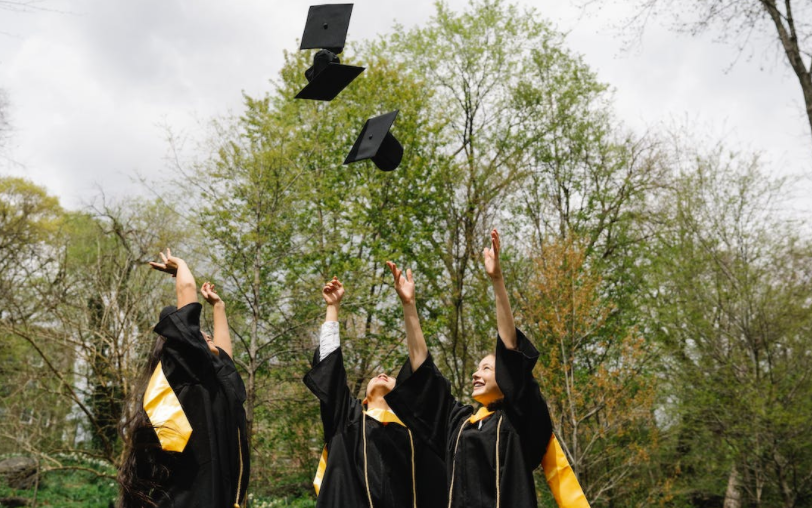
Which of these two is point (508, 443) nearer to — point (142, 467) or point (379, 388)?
point (379, 388)

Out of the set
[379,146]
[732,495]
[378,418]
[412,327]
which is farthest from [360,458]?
[732,495]

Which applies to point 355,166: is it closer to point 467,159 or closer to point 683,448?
point 467,159

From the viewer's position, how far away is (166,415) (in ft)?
10.0

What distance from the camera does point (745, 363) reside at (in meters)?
11.8

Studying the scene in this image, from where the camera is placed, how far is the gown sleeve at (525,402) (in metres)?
3.31

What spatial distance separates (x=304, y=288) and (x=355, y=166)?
15.2 feet

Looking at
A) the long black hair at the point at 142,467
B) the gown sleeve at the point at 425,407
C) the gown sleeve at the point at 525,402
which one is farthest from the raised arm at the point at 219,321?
the gown sleeve at the point at 525,402

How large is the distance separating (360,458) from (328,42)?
9.44ft

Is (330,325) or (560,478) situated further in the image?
(330,325)

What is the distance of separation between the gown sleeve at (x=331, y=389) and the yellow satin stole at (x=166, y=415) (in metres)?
0.78

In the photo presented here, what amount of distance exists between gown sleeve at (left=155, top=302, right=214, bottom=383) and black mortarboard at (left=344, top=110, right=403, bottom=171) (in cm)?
→ 189

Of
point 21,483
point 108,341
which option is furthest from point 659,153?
point 21,483

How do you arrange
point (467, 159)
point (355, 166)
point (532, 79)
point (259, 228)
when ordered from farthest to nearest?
point (532, 79)
point (467, 159)
point (355, 166)
point (259, 228)

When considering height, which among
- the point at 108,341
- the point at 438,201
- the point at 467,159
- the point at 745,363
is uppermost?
the point at 467,159
